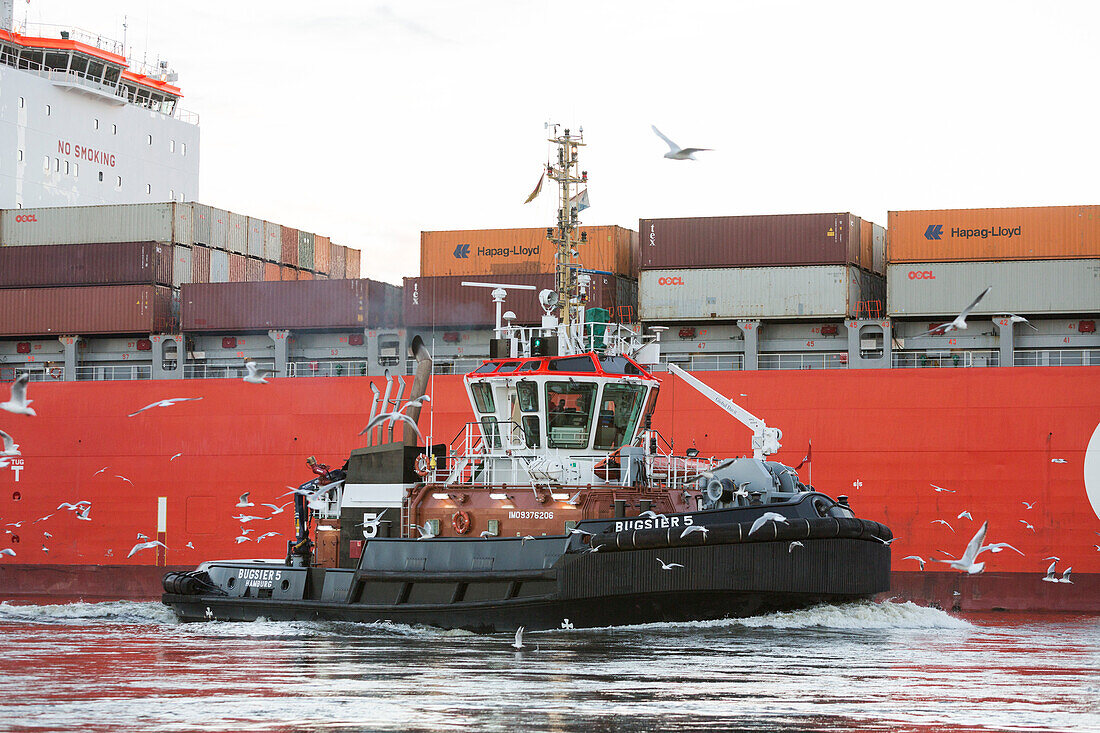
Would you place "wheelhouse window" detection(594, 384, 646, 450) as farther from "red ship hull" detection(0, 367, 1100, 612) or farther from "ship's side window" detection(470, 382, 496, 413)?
"red ship hull" detection(0, 367, 1100, 612)

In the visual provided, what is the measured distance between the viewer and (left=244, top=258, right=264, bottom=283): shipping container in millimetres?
34000

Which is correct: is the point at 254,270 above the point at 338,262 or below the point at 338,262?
below

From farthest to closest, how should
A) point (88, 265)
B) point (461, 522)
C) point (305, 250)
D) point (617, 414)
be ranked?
1. point (305, 250)
2. point (88, 265)
3. point (617, 414)
4. point (461, 522)

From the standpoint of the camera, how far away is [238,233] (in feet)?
111

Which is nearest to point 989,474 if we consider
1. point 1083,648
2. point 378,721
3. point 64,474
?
point 1083,648

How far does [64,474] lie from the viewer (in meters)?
28.7

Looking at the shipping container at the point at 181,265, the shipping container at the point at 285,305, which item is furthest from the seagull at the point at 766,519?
the shipping container at the point at 181,265

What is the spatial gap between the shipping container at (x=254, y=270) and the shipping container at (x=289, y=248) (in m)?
1.04

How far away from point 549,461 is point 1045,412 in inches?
436

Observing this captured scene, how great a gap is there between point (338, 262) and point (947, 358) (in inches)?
745

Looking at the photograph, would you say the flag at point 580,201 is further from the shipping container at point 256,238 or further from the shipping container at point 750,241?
the shipping container at point 256,238

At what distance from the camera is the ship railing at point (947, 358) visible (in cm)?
2670

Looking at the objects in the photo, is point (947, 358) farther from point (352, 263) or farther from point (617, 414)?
point (352, 263)

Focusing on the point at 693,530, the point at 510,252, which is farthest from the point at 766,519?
the point at 510,252
